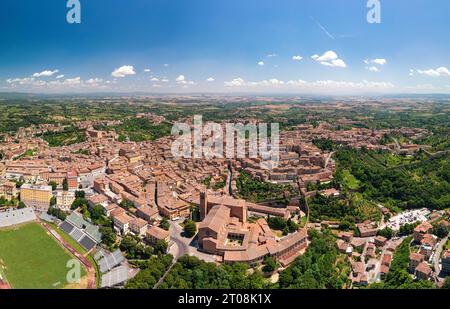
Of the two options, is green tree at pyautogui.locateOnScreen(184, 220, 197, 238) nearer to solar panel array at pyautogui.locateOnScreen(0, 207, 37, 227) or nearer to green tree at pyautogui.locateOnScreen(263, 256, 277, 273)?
green tree at pyautogui.locateOnScreen(263, 256, 277, 273)

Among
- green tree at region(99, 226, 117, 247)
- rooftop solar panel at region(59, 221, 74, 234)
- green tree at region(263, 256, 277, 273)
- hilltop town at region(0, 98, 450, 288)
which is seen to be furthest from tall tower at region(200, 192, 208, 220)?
rooftop solar panel at region(59, 221, 74, 234)

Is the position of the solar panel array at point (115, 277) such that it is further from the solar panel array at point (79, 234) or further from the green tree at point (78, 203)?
the green tree at point (78, 203)

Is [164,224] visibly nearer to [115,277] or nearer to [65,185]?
[115,277]

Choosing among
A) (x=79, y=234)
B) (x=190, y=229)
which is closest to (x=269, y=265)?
(x=190, y=229)

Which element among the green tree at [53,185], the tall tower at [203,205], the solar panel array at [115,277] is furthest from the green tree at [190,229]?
the green tree at [53,185]
